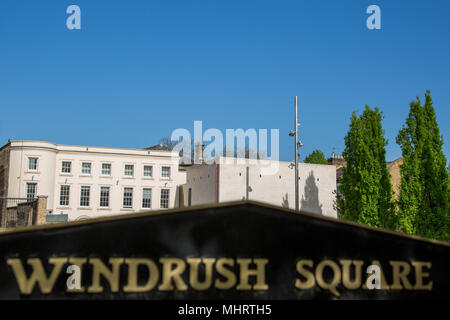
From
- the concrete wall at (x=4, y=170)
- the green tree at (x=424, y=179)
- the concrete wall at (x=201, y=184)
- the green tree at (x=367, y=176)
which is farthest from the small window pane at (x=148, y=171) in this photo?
the green tree at (x=424, y=179)

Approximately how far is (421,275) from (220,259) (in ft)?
9.91

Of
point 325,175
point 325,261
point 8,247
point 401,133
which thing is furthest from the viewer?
point 325,175

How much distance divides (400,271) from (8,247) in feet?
17.1

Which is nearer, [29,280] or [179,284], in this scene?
[29,280]

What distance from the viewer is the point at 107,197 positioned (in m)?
46.5

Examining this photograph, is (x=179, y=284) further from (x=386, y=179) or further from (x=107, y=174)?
(x=107, y=174)

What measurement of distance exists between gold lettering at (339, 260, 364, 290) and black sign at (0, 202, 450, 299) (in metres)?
0.01

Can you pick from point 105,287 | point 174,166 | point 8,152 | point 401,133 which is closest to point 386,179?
point 401,133

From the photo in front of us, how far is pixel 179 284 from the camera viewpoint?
557 cm

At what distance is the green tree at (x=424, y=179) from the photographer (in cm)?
2830

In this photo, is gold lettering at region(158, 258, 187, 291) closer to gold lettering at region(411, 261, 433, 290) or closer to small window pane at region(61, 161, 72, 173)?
gold lettering at region(411, 261, 433, 290)

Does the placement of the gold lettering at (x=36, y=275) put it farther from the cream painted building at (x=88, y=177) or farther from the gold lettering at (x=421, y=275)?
the cream painted building at (x=88, y=177)

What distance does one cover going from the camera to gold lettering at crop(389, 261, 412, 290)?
6.24 metres

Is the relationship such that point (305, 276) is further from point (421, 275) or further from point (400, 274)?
point (421, 275)
